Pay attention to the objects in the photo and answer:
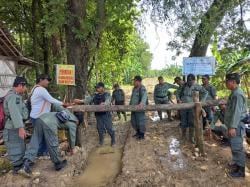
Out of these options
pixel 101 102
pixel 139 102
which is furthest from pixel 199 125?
pixel 101 102

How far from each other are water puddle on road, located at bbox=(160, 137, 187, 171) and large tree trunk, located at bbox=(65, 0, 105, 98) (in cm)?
409

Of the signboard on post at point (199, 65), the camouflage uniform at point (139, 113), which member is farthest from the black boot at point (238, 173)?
the signboard on post at point (199, 65)

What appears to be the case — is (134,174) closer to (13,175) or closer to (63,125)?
(63,125)

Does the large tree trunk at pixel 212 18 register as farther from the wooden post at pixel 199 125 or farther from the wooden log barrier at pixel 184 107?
the wooden post at pixel 199 125

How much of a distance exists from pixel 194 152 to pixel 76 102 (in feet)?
10.5

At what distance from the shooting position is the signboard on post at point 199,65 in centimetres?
1164

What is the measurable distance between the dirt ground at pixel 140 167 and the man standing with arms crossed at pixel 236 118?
32 centimetres

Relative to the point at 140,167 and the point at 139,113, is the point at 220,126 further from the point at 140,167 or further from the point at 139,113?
the point at 140,167

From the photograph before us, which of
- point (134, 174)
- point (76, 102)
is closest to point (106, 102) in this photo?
point (76, 102)

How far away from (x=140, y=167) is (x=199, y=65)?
541cm

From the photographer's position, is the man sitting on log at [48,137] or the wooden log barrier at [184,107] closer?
the man sitting on log at [48,137]

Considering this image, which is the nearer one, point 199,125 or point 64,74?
point 199,125

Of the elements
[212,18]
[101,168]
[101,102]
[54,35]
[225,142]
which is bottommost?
[101,168]

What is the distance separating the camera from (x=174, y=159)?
26.2 ft
